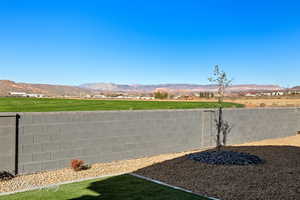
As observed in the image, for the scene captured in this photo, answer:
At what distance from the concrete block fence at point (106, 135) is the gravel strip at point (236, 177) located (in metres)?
1.37

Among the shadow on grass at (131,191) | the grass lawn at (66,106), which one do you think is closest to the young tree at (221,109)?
the shadow on grass at (131,191)

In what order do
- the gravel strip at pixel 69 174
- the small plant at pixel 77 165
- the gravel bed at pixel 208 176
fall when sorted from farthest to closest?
1. the small plant at pixel 77 165
2. the gravel strip at pixel 69 174
3. the gravel bed at pixel 208 176

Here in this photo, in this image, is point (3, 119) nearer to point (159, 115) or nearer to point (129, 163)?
point (129, 163)

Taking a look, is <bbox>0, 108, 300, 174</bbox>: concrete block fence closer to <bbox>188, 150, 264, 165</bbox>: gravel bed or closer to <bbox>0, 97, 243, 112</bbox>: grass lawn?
<bbox>188, 150, 264, 165</bbox>: gravel bed

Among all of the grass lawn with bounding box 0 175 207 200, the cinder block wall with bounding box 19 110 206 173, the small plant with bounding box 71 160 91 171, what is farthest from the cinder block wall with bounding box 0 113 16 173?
the grass lawn with bounding box 0 175 207 200

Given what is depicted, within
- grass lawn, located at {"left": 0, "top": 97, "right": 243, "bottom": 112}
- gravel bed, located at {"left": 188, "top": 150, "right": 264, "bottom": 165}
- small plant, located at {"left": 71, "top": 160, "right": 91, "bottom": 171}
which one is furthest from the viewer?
grass lawn, located at {"left": 0, "top": 97, "right": 243, "bottom": 112}

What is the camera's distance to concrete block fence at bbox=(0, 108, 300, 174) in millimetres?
7969

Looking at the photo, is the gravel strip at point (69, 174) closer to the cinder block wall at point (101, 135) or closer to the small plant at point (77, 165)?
the small plant at point (77, 165)

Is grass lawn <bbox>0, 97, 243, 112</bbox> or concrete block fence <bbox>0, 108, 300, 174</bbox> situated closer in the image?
concrete block fence <bbox>0, 108, 300, 174</bbox>

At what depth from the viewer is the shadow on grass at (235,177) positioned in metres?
6.38

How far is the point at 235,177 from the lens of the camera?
7.68m

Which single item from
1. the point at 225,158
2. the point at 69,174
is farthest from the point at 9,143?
the point at 225,158

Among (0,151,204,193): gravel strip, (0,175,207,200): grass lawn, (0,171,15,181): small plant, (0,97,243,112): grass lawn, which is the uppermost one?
(0,97,243,112): grass lawn

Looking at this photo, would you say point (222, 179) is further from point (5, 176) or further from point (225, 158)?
point (5, 176)
